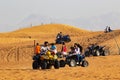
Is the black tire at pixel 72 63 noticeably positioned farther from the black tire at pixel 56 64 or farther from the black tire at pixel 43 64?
the black tire at pixel 43 64

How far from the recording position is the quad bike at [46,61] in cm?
2286

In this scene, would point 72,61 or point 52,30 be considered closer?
point 72,61

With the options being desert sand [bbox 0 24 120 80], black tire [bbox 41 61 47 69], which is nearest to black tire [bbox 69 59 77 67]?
desert sand [bbox 0 24 120 80]

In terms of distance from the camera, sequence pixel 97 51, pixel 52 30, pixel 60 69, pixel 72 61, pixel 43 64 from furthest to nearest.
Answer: pixel 52 30 < pixel 97 51 < pixel 72 61 < pixel 60 69 < pixel 43 64

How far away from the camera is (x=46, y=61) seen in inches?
908

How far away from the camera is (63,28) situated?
80750 millimetres

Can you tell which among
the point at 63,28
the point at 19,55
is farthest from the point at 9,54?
the point at 63,28

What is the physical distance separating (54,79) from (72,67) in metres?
7.21

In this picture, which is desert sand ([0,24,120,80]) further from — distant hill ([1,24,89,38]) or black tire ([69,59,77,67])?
black tire ([69,59,77,67])

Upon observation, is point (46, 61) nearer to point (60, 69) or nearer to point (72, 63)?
point (60, 69)

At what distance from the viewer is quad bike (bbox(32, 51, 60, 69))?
900 inches

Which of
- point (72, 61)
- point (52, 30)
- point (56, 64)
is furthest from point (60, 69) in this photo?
point (52, 30)

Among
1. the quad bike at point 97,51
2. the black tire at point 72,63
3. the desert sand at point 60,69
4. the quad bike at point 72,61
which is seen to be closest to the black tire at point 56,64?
the desert sand at point 60,69

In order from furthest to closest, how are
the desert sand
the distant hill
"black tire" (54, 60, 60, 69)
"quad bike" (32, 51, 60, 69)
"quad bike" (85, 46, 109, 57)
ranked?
1. the distant hill
2. "quad bike" (85, 46, 109, 57)
3. "black tire" (54, 60, 60, 69)
4. "quad bike" (32, 51, 60, 69)
5. the desert sand
